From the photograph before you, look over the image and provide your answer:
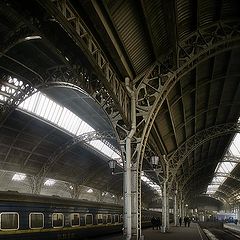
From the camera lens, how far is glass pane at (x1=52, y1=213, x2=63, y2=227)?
19348 millimetres

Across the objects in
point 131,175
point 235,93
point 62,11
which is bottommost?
point 131,175

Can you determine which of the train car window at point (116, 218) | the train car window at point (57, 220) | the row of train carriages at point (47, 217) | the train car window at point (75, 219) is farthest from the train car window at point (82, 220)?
the train car window at point (116, 218)

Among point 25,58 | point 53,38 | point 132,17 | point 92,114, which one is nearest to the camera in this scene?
point 53,38

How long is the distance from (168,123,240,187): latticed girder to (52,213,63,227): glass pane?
80.7ft

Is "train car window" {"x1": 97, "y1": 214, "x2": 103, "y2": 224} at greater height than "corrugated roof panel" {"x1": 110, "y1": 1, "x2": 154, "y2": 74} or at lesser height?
lesser

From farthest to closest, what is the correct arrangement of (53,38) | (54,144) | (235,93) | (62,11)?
(54,144) < (235,93) < (53,38) < (62,11)

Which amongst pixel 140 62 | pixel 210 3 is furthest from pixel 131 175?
pixel 210 3

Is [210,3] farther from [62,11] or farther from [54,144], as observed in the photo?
[54,144]

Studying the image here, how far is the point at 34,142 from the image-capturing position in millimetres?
43312

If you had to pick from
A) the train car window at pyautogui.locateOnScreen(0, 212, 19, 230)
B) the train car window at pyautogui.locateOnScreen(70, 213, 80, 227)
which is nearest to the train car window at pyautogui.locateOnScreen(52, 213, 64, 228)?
the train car window at pyautogui.locateOnScreen(70, 213, 80, 227)

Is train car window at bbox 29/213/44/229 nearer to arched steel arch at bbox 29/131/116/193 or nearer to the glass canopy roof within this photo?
the glass canopy roof

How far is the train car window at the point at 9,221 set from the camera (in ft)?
49.8

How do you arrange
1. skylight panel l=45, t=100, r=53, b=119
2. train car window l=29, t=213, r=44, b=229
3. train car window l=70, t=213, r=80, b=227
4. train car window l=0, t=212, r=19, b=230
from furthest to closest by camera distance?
skylight panel l=45, t=100, r=53, b=119 < train car window l=70, t=213, r=80, b=227 < train car window l=29, t=213, r=44, b=229 < train car window l=0, t=212, r=19, b=230

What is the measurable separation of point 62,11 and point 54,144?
3492 cm
